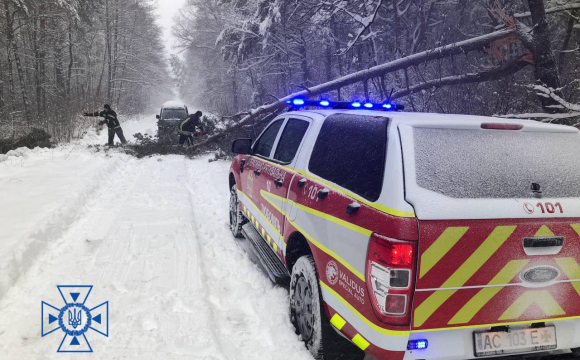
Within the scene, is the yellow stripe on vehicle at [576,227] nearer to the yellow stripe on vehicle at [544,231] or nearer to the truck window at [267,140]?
the yellow stripe on vehicle at [544,231]

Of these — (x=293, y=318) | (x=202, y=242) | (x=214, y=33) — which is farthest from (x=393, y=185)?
(x=214, y=33)

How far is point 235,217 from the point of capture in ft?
18.7

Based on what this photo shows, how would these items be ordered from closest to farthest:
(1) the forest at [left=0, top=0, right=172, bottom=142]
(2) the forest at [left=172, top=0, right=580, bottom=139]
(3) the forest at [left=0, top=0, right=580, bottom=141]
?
(2) the forest at [left=172, top=0, right=580, bottom=139] < (3) the forest at [left=0, top=0, right=580, bottom=141] < (1) the forest at [left=0, top=0, right=172, bottom=142]

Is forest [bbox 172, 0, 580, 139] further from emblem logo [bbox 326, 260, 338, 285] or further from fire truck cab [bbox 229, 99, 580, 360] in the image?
emblem logo [bbox 326, 260, 338, 285]

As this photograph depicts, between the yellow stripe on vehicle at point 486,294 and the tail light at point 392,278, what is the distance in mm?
315

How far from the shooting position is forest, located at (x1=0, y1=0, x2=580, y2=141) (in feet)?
26.1

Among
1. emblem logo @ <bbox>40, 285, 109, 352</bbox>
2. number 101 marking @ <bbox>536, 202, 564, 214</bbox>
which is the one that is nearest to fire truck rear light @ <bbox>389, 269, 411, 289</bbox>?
number 101 marking @ <bbox>536, 202, 564, 214</bbox>

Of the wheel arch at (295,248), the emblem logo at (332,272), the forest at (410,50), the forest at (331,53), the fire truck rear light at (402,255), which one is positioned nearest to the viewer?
the fire truck rear light at (402,255)

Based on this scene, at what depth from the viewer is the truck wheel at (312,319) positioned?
264 cm

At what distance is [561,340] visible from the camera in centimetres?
214

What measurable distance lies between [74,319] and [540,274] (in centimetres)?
361

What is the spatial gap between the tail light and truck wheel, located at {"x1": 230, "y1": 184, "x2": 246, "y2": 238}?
11.8ft

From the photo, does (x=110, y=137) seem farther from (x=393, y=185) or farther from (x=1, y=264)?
(x=393, y=185)

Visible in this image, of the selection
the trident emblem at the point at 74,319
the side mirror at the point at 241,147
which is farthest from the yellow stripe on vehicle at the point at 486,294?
the side mirror at the point at 241,147
